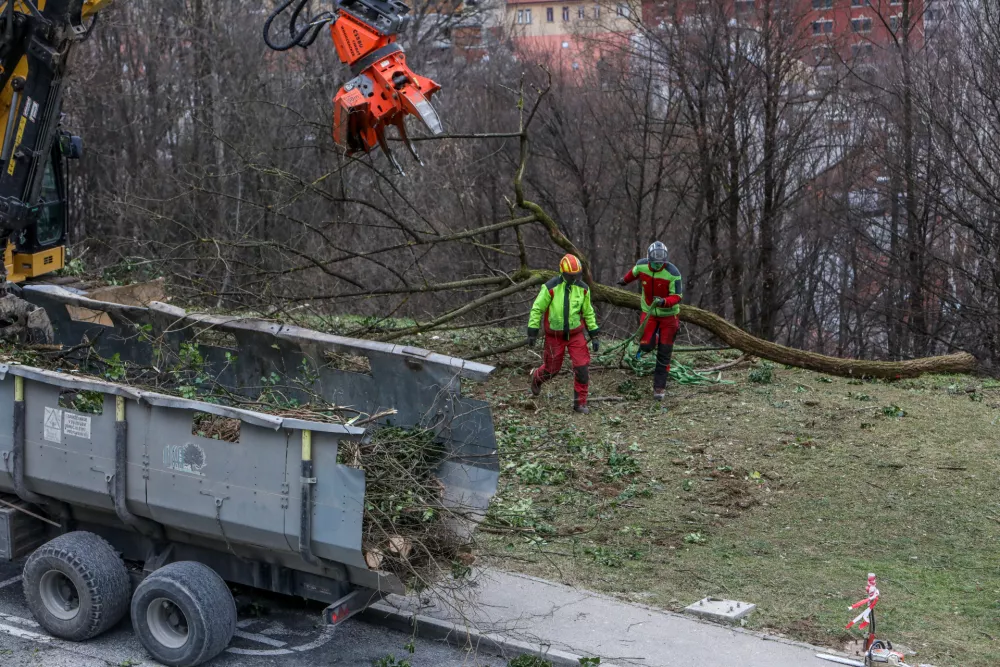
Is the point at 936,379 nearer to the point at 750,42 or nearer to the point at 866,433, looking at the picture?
the point at 866,433

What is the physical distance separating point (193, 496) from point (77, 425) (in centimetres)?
88

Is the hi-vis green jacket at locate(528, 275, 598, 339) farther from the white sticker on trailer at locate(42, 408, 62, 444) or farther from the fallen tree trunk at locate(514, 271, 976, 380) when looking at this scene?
the white sticker on trailer at locate(42, 408, 62, 444)

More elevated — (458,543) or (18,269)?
(18,269)

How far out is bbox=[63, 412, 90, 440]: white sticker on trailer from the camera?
6113 mm

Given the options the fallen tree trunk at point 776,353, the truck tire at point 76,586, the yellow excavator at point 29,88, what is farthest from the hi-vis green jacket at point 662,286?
the truck tire at point 76,586

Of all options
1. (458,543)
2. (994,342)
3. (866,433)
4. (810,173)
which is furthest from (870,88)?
(458,543)

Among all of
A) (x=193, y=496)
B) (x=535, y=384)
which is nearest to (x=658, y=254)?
(x=535, y=384)

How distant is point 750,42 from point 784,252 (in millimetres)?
5342

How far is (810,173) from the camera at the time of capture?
83.9ft

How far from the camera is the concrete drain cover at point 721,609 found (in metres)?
6.74

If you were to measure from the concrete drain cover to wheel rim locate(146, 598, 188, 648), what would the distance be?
124 inches

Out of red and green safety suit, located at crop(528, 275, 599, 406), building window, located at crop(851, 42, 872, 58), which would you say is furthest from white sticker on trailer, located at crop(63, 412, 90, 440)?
building window, located at crop(851, 42, 872, 58)

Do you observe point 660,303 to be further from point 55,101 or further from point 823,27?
point 823,27

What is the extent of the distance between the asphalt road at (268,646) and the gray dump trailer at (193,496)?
0.15 metres
